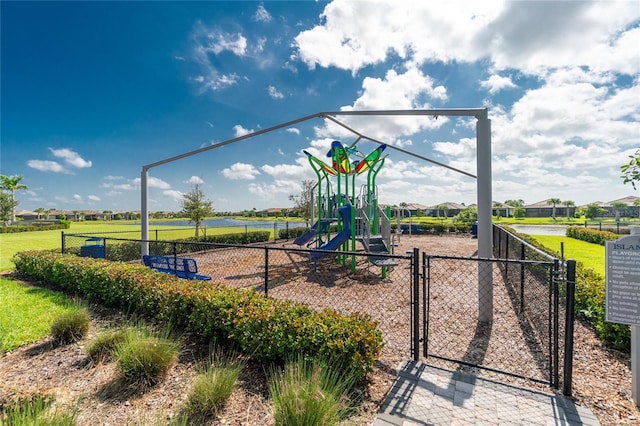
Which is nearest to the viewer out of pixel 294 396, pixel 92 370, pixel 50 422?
pixel 50 422

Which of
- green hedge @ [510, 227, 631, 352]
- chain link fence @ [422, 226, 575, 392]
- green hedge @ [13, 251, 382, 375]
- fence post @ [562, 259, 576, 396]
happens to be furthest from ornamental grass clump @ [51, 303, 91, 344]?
green hedge @ [510, 227, 631, 352]

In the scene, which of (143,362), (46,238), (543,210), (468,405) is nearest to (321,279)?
(143,362)

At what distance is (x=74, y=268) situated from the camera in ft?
20.9

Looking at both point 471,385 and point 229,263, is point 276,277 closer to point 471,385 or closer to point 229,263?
point 229,263

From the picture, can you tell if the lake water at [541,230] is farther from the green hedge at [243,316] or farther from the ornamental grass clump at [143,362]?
the ornamental grass clump at [143,362]

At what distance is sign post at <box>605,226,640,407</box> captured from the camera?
262cm

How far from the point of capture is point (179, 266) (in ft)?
24.1

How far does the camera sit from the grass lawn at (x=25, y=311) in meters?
4.23

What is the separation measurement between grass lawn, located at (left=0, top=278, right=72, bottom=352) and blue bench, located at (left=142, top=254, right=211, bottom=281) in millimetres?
1880

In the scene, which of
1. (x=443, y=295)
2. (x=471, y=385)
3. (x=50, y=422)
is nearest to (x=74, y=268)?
(x=50, y=422)

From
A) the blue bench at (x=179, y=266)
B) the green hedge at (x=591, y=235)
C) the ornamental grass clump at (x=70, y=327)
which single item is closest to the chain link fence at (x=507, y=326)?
the ornamental grass clump at (x=70, y=327)

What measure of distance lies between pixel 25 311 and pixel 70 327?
7.16ft

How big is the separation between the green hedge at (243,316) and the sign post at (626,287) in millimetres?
2226

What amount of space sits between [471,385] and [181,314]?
3747 millimetres
